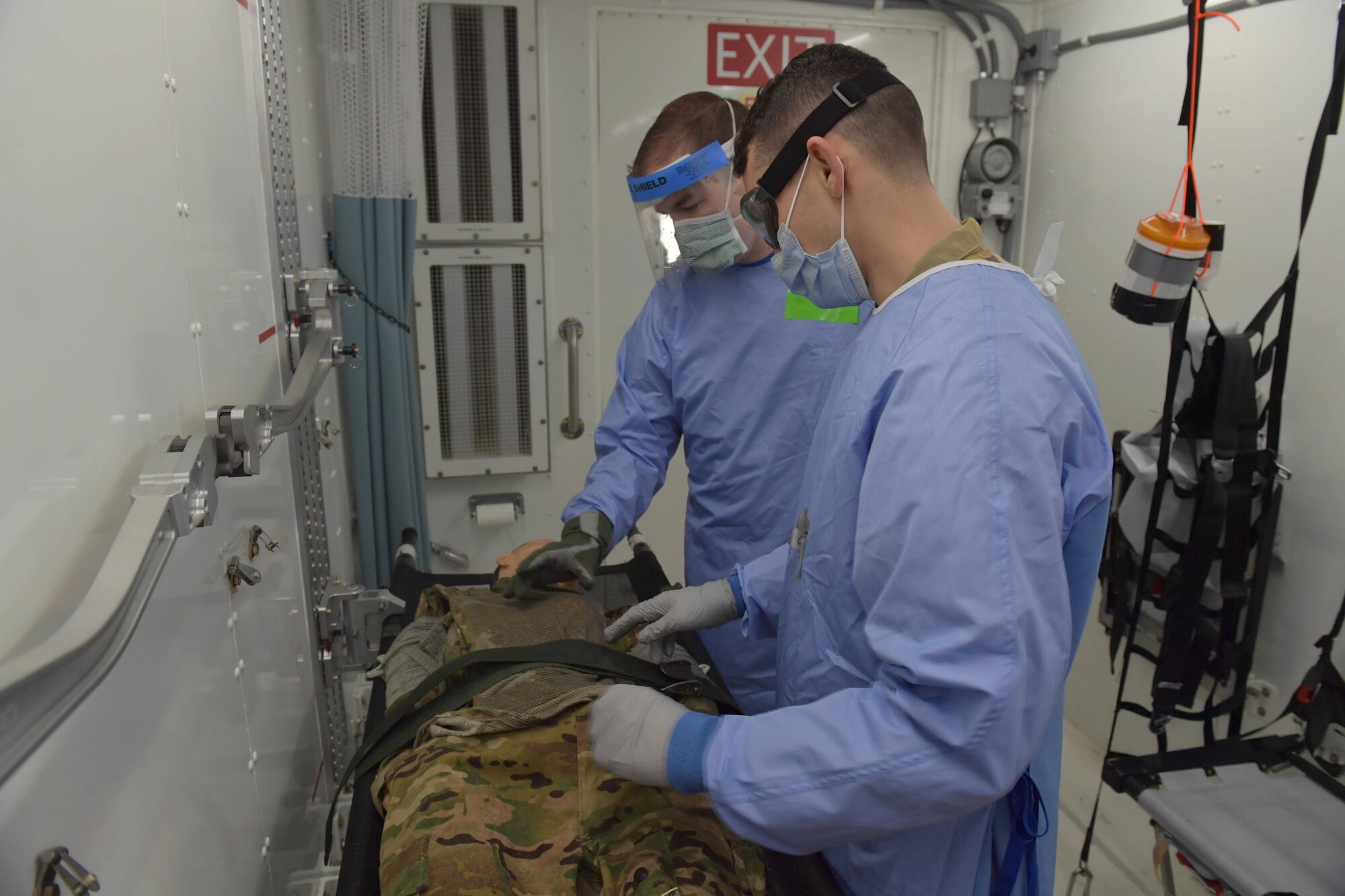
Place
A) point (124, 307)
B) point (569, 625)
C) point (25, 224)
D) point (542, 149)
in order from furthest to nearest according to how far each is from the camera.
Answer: point (542, 149)
point (569, 625)
point (124, 307)
point (25, 224)

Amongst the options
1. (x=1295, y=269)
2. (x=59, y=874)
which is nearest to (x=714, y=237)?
(x=1295, y=269)

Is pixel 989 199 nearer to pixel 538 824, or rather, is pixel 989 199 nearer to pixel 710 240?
pixel 710 240

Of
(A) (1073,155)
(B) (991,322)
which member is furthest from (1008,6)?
(B) (991,322)

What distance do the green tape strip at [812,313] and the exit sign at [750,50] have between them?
1548mm

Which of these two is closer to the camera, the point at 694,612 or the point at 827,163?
the point at 827,163

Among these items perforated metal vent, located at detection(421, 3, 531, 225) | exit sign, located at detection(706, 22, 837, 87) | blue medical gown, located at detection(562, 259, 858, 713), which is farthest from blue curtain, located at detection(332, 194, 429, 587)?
exit sign, located at detection(706, 22, 837, 87)

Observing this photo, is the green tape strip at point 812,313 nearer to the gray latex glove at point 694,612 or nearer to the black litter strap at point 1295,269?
the gray latex glove at point 694,612

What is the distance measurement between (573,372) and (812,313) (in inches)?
55.7

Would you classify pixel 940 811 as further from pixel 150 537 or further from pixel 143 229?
pixel 143 229

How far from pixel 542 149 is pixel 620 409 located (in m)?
1.30

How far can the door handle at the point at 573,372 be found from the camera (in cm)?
309

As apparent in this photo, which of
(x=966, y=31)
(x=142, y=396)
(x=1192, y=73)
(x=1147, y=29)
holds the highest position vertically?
(x=966, y=31)

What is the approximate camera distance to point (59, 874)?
2.00 ft

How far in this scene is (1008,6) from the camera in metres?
3.25
